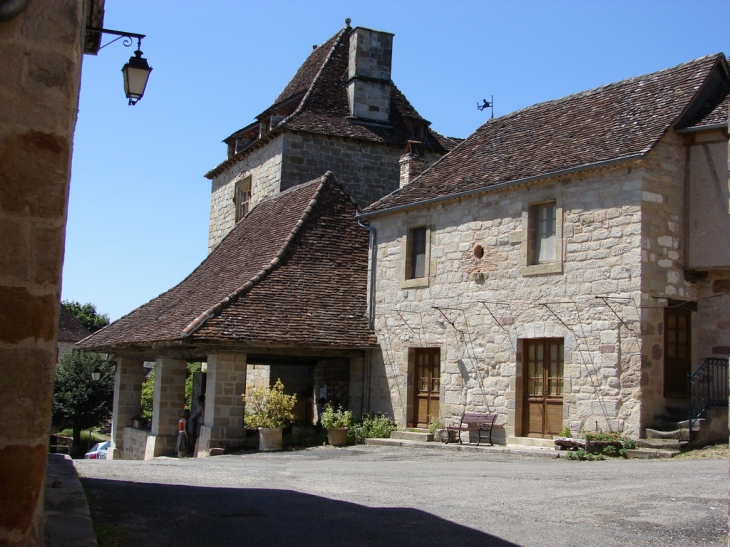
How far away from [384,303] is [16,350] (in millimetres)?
15482

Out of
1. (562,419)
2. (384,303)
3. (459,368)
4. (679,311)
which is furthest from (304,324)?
(679,311)

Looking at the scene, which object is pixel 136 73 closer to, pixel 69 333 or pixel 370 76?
pixel 370 76

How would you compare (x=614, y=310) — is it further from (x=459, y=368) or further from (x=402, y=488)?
(x=402, y=488)

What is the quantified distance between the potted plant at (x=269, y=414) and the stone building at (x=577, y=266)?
7.42 ft

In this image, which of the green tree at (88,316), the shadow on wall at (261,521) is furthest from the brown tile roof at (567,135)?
the green tree at (88,316)

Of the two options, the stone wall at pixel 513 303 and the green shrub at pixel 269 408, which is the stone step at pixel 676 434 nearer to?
the stone wall at pixel 513 303

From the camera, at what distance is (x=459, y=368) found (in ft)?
54.8

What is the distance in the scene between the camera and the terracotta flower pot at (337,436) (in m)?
17.2

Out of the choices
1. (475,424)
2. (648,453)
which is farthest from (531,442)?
(648,453)

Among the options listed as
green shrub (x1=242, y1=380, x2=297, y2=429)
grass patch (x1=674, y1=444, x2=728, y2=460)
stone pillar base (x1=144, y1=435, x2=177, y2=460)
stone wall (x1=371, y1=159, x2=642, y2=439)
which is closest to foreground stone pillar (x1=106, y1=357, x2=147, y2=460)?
stone pillar base (x1=144, y1=435, x2=177, y2=460)

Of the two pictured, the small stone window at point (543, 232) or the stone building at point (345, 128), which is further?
the stone building at point (345, 128)

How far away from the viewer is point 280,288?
1855 cm

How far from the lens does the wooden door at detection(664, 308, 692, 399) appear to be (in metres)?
14.1

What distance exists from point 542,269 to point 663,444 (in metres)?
3.67
